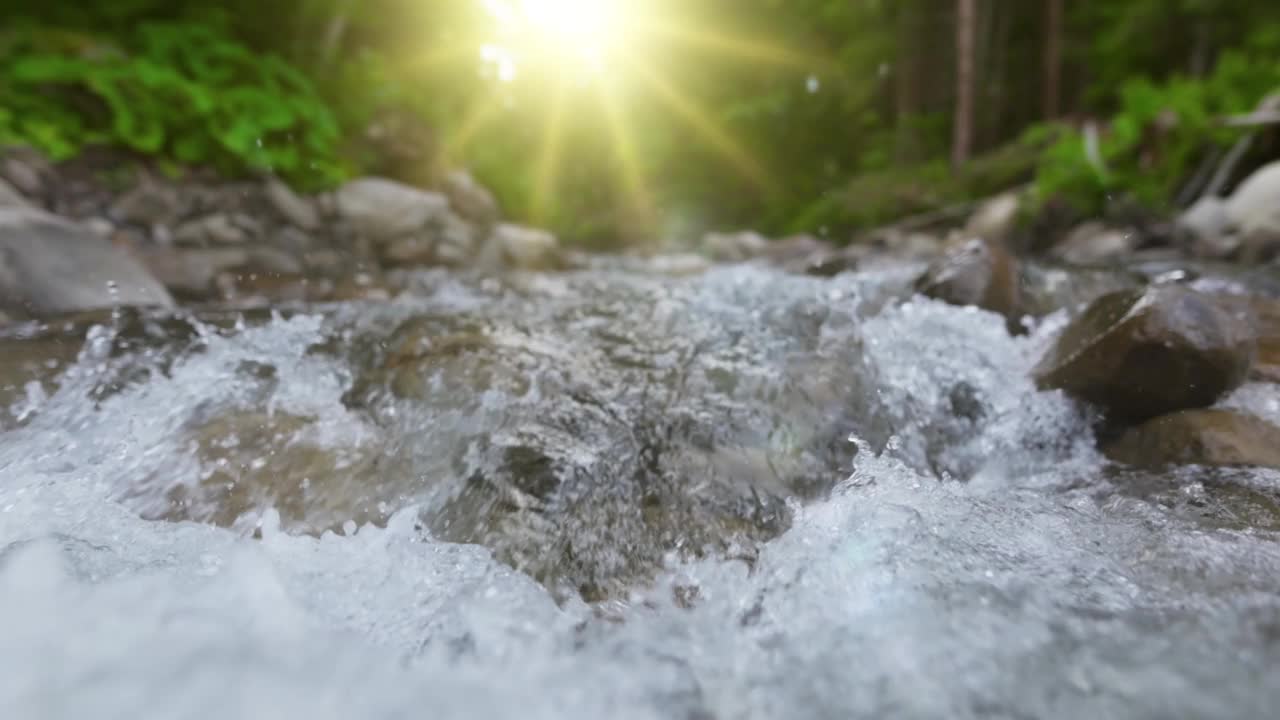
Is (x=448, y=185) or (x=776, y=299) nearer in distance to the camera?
(x=776, y=299)

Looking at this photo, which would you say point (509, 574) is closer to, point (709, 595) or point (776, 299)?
point (709, 595)

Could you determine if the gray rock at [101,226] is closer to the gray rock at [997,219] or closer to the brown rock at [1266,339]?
the brown rock at [1266,339]

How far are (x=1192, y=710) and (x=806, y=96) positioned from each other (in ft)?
52.7

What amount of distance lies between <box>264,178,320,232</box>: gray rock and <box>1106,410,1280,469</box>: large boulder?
7495 millimetres

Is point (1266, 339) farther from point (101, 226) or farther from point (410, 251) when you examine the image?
point (101, 226)

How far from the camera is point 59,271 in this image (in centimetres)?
356

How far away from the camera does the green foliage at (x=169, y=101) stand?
564 cm

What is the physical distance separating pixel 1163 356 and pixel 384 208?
25.4 ft

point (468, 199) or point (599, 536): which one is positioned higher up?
point (468, 199)

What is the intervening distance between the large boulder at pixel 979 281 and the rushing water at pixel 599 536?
0.87ft

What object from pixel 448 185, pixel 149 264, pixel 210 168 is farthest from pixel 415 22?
Result: pixel 149 264

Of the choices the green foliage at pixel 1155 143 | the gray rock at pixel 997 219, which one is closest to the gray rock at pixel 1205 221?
the green foliage at pixel 1155 143

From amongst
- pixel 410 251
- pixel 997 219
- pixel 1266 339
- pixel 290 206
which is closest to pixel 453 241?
pixel 410 251

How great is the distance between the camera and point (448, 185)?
989 centimetres
